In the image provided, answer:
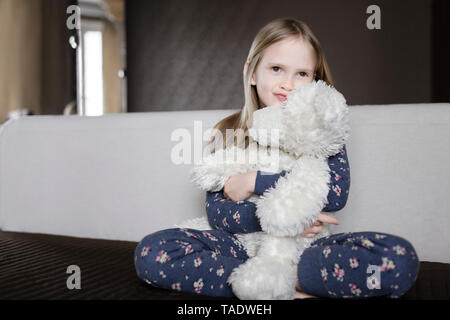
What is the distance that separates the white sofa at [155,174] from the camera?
1017 millimetres

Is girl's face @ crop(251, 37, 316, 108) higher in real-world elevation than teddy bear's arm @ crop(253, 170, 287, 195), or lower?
higher

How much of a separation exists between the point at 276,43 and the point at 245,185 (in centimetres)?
35

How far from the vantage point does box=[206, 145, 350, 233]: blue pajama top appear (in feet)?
2.69

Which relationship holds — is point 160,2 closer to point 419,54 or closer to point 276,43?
point 419,54

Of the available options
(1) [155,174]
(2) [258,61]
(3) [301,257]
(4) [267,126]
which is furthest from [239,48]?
(3) [301,257]

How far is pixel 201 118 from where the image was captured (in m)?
1.21

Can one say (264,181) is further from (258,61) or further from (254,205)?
(258,61)

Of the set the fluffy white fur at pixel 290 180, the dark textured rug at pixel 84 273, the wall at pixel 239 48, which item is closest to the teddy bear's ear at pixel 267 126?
the fluffy white fur at pixel 290 180

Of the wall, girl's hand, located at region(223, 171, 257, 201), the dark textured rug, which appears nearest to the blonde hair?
girl's hand, located at region(223, 171, 257, 201)

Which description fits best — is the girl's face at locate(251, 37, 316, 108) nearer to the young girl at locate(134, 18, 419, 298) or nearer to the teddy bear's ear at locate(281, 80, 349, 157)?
the young girl at locate(134, 18, 419, 298)

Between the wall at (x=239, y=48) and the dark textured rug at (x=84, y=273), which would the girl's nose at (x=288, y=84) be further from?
the wall at (x=239, y=48)

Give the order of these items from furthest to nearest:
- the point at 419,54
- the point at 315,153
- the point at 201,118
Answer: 1. the point at 419,54
2. the point at 201,118
3. the point at 315,153
